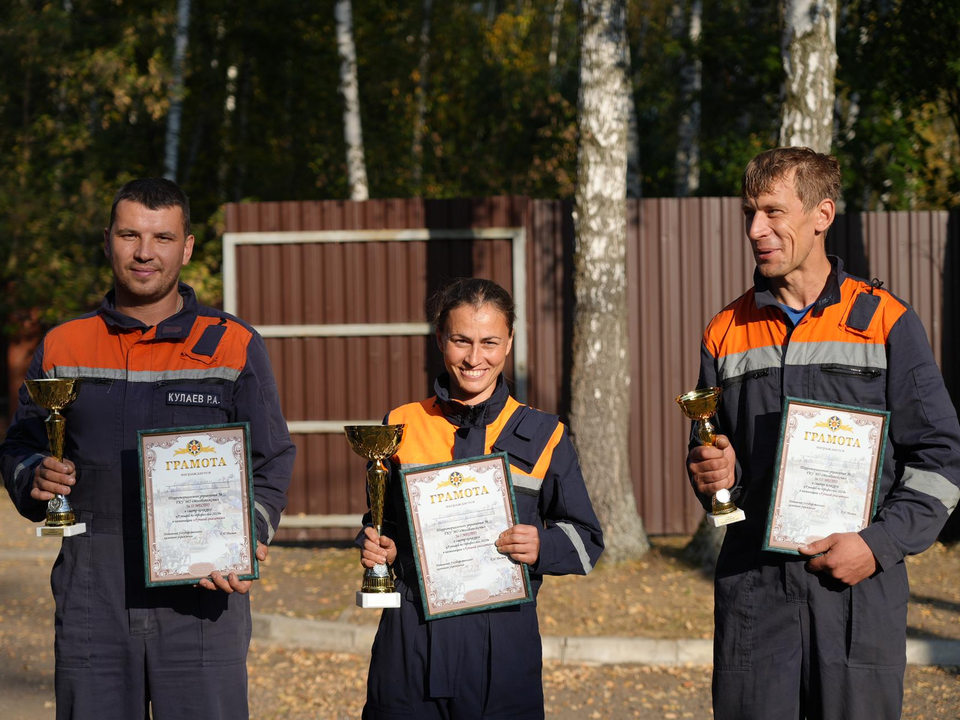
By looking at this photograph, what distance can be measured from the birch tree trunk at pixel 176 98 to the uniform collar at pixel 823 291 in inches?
574

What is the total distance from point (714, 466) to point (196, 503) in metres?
1.58

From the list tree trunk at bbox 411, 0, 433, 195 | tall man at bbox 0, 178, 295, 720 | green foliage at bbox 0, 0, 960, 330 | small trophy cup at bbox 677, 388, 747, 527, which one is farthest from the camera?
tree trunk at bbox 411, 0, 433, 195

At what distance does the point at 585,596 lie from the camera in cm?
710

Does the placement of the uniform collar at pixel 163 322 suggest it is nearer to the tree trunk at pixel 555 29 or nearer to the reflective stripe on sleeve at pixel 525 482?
the reflective stripe on sleeve at pixel 525 482

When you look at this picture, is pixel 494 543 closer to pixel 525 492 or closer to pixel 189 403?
pixel 525 492

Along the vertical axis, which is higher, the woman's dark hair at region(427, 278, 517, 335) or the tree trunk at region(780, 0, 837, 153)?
the tree trunk at region(780, 0, 837, 153)

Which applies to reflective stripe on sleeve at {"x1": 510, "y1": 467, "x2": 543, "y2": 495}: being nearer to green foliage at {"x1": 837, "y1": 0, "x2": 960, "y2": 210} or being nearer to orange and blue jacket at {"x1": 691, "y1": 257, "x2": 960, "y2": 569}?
orange and blue jacket at {"x1": 691, "y1": 257, "x2": 960, "y2": 569}

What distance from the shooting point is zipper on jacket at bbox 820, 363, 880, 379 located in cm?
309

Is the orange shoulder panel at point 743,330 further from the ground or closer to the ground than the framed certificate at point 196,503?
further from the ground

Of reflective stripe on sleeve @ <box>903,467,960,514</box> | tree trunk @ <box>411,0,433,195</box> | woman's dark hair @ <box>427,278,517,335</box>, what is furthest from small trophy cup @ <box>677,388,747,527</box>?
tree trunk @ <box>411,0,433,195</box>

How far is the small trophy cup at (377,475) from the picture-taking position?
3.08 m

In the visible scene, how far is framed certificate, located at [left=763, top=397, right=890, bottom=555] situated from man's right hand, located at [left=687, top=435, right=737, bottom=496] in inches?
6.0

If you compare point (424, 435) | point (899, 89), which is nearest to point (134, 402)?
point (424, 435)

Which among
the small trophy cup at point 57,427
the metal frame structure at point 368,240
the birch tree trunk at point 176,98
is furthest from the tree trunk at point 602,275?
the birch tree trunk at point 176,98
